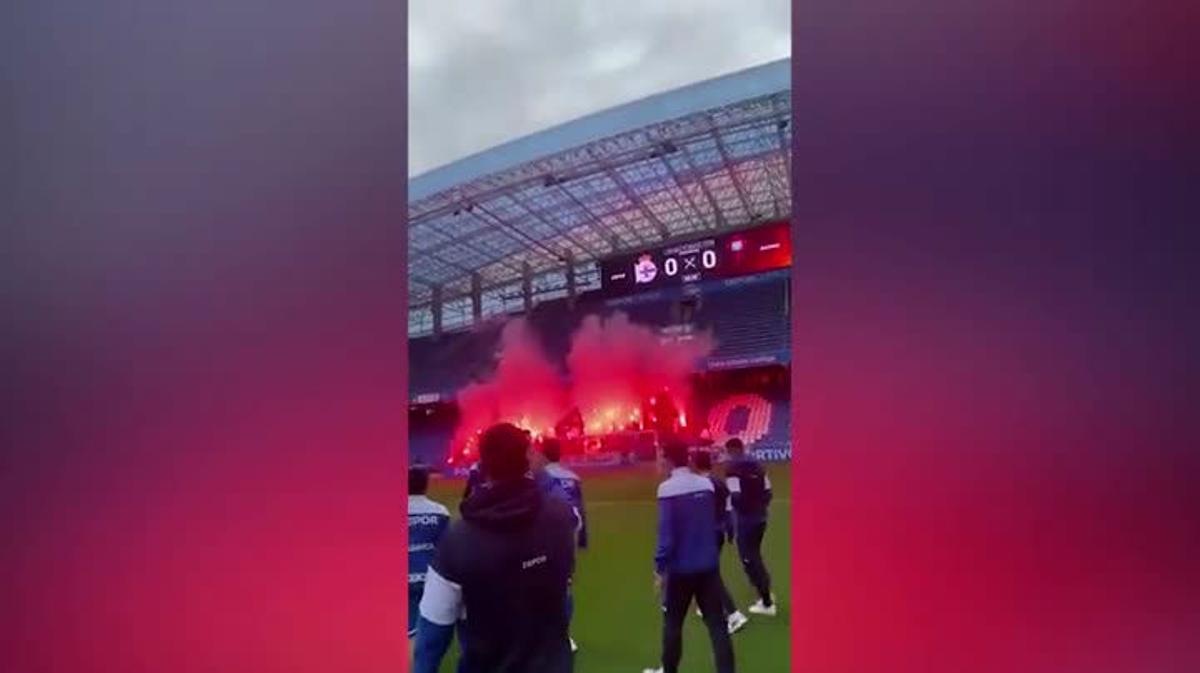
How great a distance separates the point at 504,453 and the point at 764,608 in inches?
30.2

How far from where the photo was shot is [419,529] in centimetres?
A: 226

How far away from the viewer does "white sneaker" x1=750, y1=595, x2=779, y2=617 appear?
2225mm

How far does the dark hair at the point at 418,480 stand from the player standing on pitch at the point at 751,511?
799 mm

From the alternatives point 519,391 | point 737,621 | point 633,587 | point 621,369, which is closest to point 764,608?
point 737,621

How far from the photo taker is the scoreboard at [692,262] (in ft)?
7.61

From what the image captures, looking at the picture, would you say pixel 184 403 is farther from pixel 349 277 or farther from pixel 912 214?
pixel 912 214

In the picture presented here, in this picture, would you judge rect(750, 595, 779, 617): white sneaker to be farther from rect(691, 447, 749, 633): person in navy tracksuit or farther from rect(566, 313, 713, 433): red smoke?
rect(566, 313, 713, 433): red smoke

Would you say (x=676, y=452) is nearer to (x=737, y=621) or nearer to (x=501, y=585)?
(x=737, y=621)

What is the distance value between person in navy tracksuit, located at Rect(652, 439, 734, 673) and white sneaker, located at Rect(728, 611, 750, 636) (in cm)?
7

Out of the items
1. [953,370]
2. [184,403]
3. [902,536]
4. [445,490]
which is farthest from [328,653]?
[953,370]

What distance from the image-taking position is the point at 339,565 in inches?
78.8

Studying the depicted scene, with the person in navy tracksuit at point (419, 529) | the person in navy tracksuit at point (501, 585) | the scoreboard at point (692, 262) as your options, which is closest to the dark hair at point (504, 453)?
the person in navy tracksuit at point (501, 585)

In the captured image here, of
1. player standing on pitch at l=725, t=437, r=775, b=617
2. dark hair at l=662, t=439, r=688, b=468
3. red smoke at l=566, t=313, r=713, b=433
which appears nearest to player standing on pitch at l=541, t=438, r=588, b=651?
red smoke at l=566, t=313, r=713, b=433

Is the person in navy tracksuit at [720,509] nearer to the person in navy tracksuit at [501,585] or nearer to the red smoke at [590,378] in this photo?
the red smoke at [590,378]
